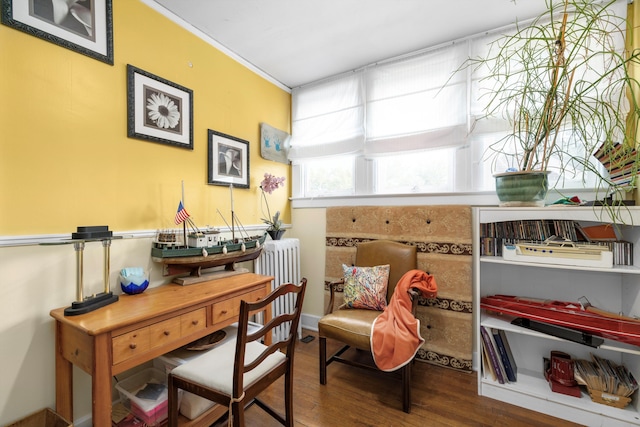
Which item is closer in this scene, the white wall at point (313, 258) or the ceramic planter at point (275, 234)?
the ceramic planter at point (275, 234)

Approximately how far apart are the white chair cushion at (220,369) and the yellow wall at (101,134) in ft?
3.05

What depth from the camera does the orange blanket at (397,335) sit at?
66.8 inches

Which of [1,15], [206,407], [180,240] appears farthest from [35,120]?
[206,407]

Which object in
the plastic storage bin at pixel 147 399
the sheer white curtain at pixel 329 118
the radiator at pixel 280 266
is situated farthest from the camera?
the sheer white curtain at pixel 329 118

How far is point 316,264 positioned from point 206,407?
158 cm

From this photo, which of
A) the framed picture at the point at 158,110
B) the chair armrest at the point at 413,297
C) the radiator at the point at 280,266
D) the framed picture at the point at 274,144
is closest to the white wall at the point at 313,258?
the radiator at the point at 280,266

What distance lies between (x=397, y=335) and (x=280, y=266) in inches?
48.4

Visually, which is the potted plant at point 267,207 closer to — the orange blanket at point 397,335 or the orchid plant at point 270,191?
the orchid plant at point 270,191

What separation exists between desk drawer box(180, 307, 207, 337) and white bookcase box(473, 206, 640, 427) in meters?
1.75

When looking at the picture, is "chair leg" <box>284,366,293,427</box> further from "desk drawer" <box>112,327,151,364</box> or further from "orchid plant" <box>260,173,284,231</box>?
"orchid plant" <box>260,173,284,231</box>

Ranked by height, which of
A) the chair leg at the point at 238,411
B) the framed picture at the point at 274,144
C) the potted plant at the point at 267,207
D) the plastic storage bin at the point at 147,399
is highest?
the framed picture at the point at 274,144

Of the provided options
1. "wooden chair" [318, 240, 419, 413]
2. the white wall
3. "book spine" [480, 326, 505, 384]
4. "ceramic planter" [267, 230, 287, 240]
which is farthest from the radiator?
"book spine" [480, 326, 505, 384]

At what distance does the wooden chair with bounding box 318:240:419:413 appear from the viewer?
176 cm

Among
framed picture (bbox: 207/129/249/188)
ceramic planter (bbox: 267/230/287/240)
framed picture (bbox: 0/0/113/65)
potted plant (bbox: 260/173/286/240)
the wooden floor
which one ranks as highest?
framed picture (bbox: 0/0/113/65)
